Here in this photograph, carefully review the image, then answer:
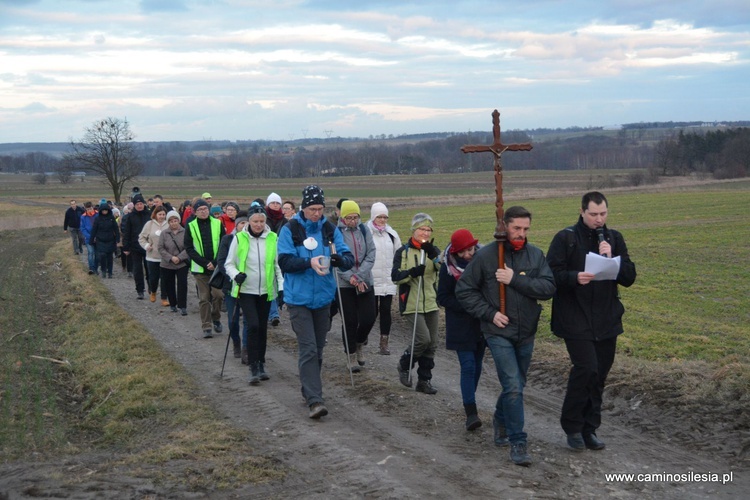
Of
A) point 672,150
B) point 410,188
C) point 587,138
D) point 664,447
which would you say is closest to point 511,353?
point 664,447

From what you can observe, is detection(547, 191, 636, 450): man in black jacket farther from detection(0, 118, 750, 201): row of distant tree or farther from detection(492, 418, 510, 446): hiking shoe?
detection(0, 118, 750, 201): row of distant tree

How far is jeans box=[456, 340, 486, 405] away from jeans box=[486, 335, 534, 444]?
30.3 inches

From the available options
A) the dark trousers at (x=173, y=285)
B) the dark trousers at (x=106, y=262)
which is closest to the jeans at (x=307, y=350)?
the dark trousers at (x=173, y=285)

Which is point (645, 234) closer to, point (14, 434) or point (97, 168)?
point (14, 434)

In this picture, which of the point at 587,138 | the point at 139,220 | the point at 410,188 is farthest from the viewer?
Result: the point at 587,138

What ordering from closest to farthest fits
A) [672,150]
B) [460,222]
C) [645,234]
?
[645,234] < [460,222] < [672,150]

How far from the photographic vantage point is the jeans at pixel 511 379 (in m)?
6.66

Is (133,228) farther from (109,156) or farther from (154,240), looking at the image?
(109,156)

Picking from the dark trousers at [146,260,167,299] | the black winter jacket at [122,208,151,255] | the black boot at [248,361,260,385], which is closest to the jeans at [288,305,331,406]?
the black boot at [248,361,260,385]

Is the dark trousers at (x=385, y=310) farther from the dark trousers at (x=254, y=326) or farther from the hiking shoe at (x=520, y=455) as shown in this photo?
the hiking shoe at (x=520, y=455)

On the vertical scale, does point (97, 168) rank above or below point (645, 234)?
above

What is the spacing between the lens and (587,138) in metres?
179

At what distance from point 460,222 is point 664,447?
3572 centimetres

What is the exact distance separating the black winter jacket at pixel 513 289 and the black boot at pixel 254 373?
3695 millimetres
